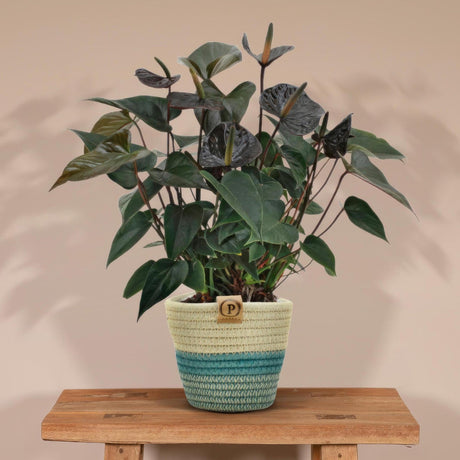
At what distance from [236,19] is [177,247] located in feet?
2.35

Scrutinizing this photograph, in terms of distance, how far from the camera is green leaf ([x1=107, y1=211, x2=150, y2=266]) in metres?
1.32

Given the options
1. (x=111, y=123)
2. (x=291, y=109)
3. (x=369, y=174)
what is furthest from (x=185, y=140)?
(x=369, y=174)

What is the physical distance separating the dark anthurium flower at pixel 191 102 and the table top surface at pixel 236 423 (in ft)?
1.67

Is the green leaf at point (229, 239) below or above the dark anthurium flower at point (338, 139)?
below

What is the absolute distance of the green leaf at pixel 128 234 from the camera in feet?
4.33

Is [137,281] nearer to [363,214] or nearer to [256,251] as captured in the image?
[256,251]

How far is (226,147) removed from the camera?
121cm

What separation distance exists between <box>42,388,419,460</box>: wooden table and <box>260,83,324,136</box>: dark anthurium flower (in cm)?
48

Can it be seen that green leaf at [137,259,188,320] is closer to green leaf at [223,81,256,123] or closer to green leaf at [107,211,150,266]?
green leaf at [107,211,150,266]

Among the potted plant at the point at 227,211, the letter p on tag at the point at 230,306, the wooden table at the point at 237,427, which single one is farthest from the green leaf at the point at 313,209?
the wooden table at the point at 237,427

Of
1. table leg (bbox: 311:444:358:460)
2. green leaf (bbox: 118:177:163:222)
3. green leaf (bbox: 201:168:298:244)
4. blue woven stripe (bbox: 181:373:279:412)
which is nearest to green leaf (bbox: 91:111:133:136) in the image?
green leaf (bbox: 118:177:163:222)

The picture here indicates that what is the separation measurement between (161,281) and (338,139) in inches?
14.7

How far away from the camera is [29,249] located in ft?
5.57

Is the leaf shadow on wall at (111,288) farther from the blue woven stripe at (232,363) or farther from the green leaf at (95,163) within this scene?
the green leaf at (95,163)
